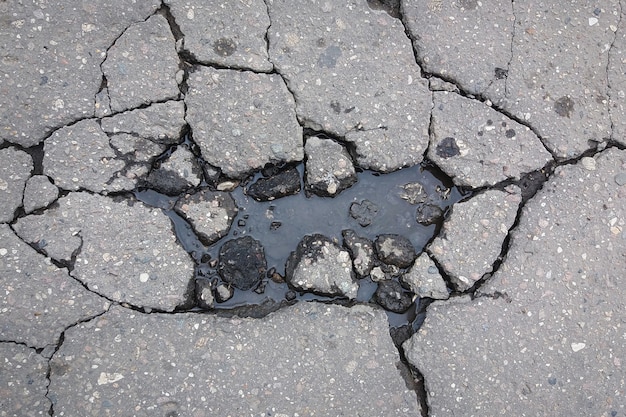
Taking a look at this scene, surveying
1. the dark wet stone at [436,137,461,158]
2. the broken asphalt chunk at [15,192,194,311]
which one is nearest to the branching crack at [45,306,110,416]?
the broken asphalt chunk at [15,192,194,311]

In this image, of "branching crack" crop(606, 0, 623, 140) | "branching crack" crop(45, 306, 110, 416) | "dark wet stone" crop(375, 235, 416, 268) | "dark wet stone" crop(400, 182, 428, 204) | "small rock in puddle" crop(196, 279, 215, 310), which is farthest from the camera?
"branching crack" crop(606, 0, 623, 140)

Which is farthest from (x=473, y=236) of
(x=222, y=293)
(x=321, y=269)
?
(x=222, y=293)

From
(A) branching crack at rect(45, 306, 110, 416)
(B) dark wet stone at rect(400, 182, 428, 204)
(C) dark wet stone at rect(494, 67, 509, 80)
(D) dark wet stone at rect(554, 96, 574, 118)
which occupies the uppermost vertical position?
(C) dark wet stone at rect(494, 67, 509, 80)

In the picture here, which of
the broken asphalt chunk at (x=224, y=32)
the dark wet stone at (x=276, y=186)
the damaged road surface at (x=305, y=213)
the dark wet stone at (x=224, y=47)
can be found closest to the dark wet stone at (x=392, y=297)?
the damaged road surface at (x=305, y=213)

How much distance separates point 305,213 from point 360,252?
317 millimetres

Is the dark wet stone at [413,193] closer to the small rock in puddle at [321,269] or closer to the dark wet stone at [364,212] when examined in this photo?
the dark wet stone at [364,212]

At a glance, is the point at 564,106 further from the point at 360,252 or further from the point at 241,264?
the point at 241,264

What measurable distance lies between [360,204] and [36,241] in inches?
57.1

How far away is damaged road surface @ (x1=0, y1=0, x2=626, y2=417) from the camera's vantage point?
230 cm

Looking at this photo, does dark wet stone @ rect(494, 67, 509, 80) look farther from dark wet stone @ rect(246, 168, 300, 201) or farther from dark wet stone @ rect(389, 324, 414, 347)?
dark wet stone @ rect(389, 324, 414, 347)

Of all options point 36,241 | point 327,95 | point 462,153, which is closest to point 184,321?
point 36,241

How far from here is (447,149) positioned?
8.43ft

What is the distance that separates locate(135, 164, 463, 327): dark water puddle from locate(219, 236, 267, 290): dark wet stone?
4 centimetres

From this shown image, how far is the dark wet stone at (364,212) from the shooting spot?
99.9 inches
